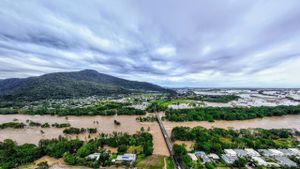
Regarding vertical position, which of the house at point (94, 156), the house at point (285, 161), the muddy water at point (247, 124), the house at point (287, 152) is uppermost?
the muddy water at point (247, 124)

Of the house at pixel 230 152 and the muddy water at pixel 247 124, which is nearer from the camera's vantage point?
the house at pixel 230 152

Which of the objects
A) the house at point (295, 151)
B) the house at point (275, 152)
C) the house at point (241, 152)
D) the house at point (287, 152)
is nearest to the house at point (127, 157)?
the house at point (241, 152)

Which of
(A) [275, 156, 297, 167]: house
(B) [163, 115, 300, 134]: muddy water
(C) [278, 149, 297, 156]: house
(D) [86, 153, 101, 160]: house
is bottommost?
(A) [275, 156, 297, 167]: house

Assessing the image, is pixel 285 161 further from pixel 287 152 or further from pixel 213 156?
pixel 213 156

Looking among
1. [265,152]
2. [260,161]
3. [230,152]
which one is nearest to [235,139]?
[265,152]

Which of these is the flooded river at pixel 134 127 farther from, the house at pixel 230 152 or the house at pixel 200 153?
the house at pixel 230 152

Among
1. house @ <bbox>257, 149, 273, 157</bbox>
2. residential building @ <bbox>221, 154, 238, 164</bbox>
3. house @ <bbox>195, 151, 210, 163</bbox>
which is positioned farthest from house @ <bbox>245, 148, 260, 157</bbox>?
house @ <bbox>195, 151, 210, 163</bbox>

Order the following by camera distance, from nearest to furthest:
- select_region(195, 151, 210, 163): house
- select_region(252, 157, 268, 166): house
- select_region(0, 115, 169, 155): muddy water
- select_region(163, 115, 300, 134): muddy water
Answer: select_region(252, 157, 268, 166): house < select_region(195, 151, 210, 163): house < select_region(0, 115, 169, 155): muddy water < select_region(163, 115, 300, 134): muddy water

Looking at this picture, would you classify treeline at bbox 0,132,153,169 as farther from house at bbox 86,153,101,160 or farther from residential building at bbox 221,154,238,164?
residential building at bbox 221,154,238,164
